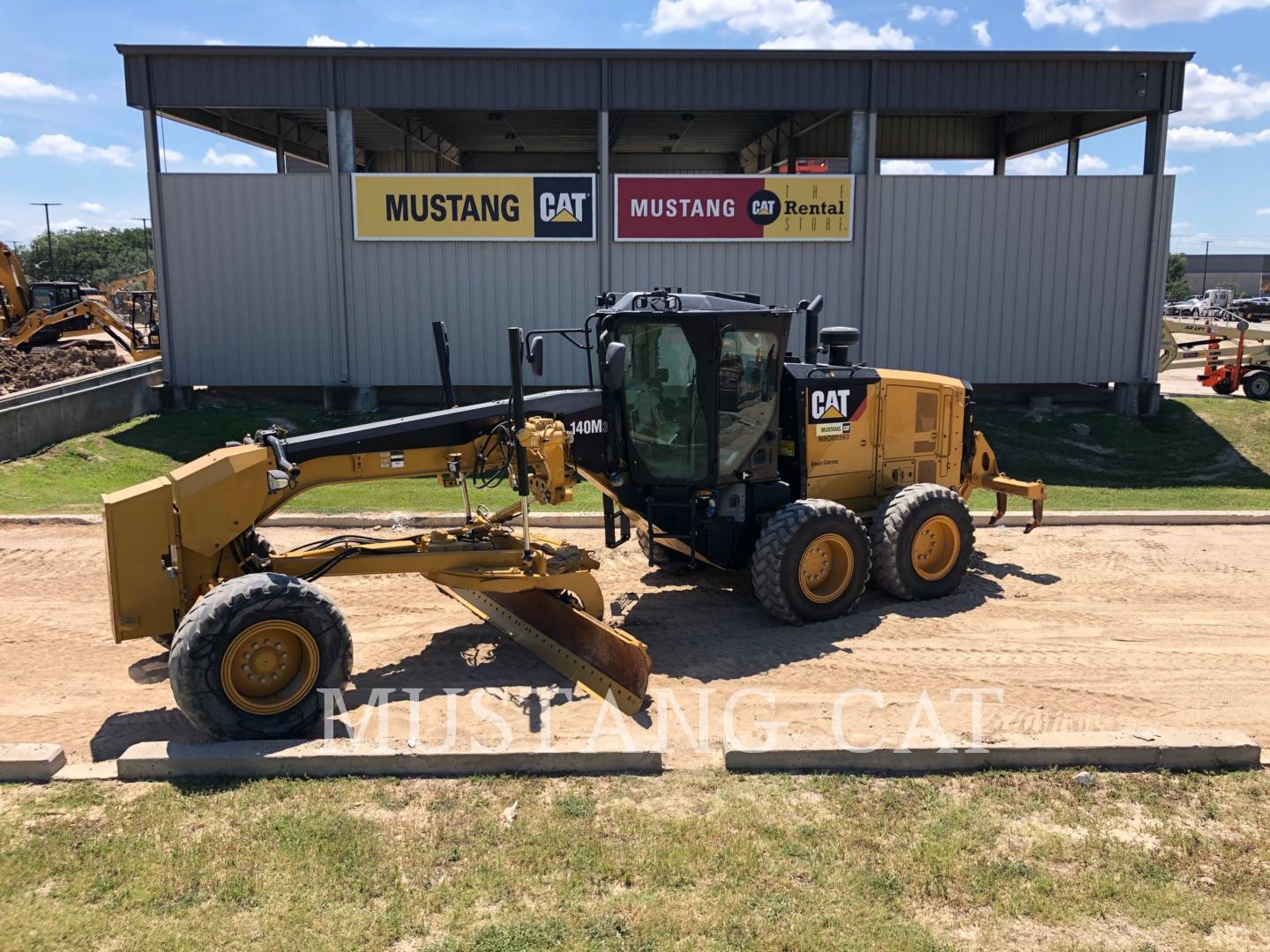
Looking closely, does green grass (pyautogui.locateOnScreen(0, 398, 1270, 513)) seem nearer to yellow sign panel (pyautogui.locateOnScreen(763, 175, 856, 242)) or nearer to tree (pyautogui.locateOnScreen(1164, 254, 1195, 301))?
yellow sign panel (pyautogui.locateOnScreen(763, 175, 856, 242))

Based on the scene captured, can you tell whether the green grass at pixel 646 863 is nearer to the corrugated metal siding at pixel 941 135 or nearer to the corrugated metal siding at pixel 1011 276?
the corrugated metal siding at pixel 1011 276

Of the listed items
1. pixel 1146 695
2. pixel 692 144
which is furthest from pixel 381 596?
pixel 692 144

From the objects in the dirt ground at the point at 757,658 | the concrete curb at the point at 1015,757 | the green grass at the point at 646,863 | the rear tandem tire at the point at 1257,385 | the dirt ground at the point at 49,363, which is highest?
the dirt ground at the point at 49,363

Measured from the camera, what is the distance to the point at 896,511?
27.8 feet

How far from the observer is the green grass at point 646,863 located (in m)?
3.92

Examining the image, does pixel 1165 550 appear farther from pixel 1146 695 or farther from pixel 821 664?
pixel 821 664

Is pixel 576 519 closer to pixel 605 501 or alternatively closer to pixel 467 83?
pixel 605 501

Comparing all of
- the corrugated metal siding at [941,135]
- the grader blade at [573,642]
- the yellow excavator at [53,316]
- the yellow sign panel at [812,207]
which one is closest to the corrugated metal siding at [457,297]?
the yellow sign panel at [812,207]

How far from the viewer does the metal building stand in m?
17.2

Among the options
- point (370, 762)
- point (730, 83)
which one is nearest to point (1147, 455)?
point (730, 83)

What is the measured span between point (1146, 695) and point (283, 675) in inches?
219

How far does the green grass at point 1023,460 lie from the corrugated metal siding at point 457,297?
1551 millimetres

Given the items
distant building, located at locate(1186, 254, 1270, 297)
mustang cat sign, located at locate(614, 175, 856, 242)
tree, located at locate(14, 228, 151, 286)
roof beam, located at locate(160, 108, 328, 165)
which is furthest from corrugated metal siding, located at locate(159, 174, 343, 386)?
distant building, located at locate(1186, 254, 1270, 297)

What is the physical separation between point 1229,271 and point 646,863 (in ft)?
392
